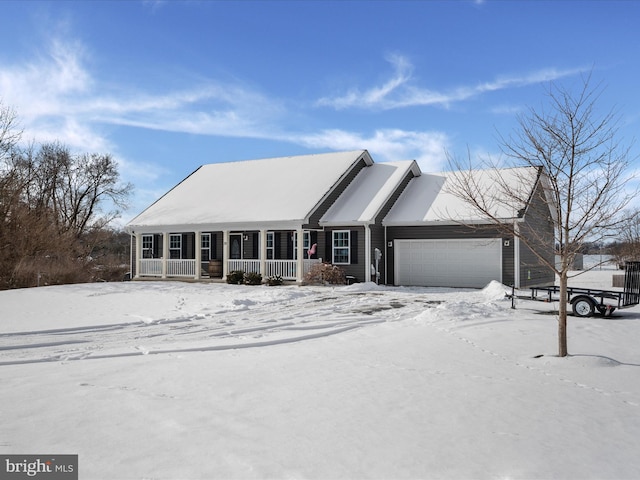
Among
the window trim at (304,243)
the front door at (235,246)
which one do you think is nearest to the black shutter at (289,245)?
the window trim at (304,243)

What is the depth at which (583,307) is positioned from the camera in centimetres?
1402

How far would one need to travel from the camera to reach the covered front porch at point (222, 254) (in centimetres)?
2392

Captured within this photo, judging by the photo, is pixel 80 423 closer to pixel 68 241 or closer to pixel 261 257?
pixel 261 257

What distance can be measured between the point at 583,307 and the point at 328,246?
12.1 meters

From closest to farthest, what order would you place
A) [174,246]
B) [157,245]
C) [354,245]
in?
[354,245] → [174,246] → [157,245]

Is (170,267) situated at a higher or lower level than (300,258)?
lower

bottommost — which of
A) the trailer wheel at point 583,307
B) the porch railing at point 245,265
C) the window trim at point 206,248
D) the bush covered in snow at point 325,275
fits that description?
the trailer wheel at point 583,307

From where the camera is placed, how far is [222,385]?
653cm

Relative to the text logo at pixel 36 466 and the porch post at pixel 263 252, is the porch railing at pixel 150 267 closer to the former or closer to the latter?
the porch post at pixel 263 252

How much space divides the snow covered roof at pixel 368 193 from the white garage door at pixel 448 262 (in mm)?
2202

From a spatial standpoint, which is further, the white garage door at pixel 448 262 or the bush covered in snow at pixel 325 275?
the bush covered in snow at pixel 325 275

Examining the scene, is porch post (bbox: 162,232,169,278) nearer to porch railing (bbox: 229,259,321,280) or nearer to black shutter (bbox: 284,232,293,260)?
porch railing (bbox: 229,259,321,280)

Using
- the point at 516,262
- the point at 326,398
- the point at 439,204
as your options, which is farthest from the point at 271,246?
the point at 326,398

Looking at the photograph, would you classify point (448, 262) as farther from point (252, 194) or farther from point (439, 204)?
point (252, 194)
